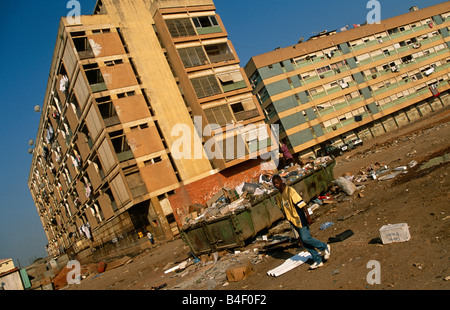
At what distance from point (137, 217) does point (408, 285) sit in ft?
72.7

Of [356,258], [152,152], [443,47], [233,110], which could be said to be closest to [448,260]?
[356,258]

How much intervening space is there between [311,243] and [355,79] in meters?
36.7

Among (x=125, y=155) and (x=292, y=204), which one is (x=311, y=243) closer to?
(x=292, y=204)

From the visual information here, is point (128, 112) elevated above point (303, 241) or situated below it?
above

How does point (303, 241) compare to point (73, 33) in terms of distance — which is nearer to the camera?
point (303, 241)

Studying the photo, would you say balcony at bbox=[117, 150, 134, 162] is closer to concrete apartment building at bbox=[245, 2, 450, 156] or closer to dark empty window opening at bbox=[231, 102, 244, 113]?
dark empty window opening at bbox=[231, 102, 244, 113]

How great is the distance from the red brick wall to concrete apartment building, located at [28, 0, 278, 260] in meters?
0.08

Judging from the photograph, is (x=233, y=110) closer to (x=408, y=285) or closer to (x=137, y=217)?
(x=137, y=217)

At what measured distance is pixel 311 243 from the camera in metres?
5.84

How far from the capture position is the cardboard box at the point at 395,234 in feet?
18.6

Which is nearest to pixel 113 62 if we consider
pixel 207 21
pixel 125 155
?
pixel 125 155

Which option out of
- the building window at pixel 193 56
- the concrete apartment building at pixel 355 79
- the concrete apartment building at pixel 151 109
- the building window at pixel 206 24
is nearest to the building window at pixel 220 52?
the concrete apartment building at pixel 151 109
